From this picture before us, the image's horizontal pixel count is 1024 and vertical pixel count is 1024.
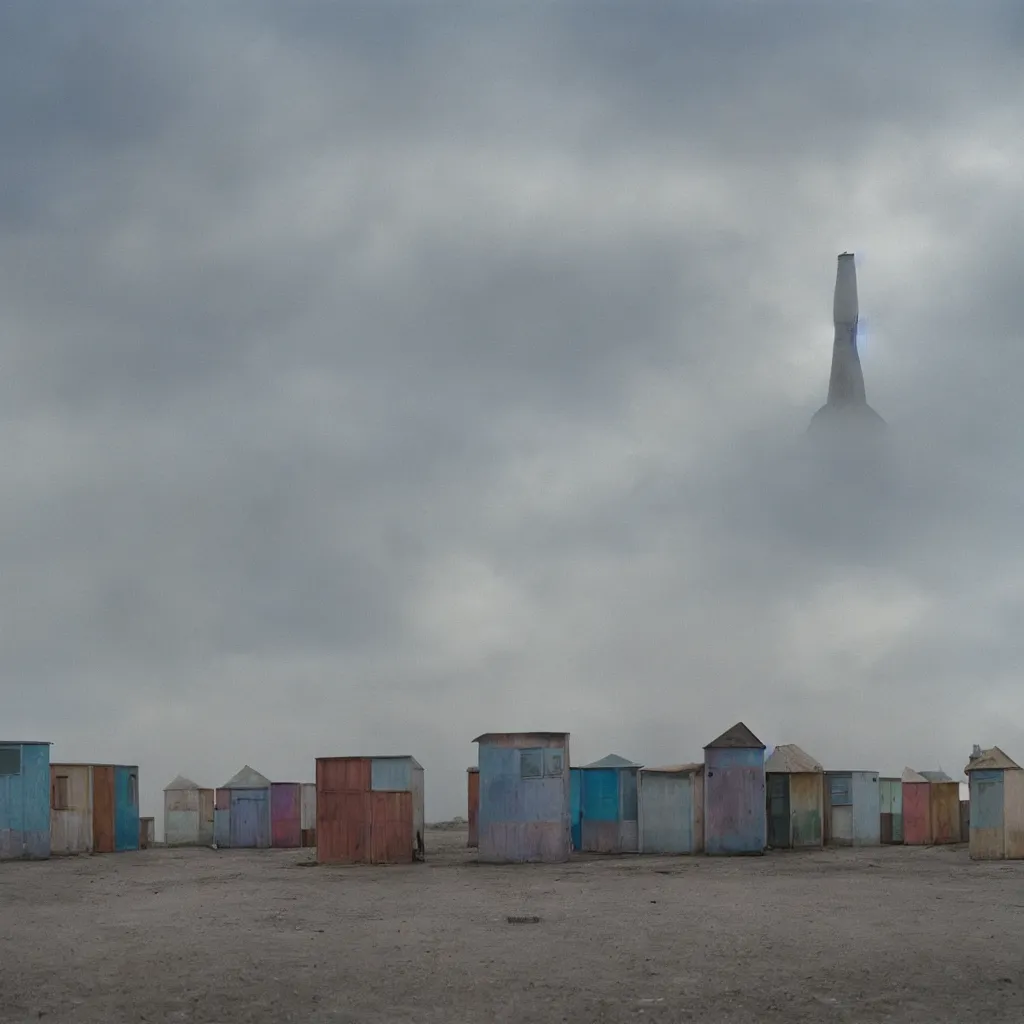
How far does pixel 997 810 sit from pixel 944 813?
605 inches

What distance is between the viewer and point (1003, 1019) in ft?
41.0

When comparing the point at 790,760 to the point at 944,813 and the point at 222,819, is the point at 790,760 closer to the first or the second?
the point at 944,813

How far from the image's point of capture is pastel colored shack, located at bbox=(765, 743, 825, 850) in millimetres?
41344

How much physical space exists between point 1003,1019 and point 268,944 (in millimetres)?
9344

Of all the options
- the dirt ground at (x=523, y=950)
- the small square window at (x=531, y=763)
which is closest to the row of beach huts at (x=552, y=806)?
the small square window at (x=531, y=763)

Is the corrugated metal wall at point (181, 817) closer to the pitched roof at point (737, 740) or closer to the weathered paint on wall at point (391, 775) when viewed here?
the weathered paint on wall at point (391, 775)

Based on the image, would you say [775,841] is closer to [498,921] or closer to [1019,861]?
[1019,861]

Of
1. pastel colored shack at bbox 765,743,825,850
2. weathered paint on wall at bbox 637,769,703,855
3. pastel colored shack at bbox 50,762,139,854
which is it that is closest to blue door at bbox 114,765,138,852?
pastel colored shack at bbox 50,762,139,854

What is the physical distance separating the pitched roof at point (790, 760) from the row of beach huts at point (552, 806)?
0.07 metres

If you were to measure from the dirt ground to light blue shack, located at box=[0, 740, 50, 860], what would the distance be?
458 inches

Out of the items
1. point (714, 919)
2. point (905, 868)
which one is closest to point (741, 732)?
point (905, 868)

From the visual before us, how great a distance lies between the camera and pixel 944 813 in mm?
47250

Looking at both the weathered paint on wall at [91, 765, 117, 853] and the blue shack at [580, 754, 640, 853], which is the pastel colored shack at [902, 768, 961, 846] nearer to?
the blue shack at [580, 754, 640, 853]

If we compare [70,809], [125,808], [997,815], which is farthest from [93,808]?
[997,815]
